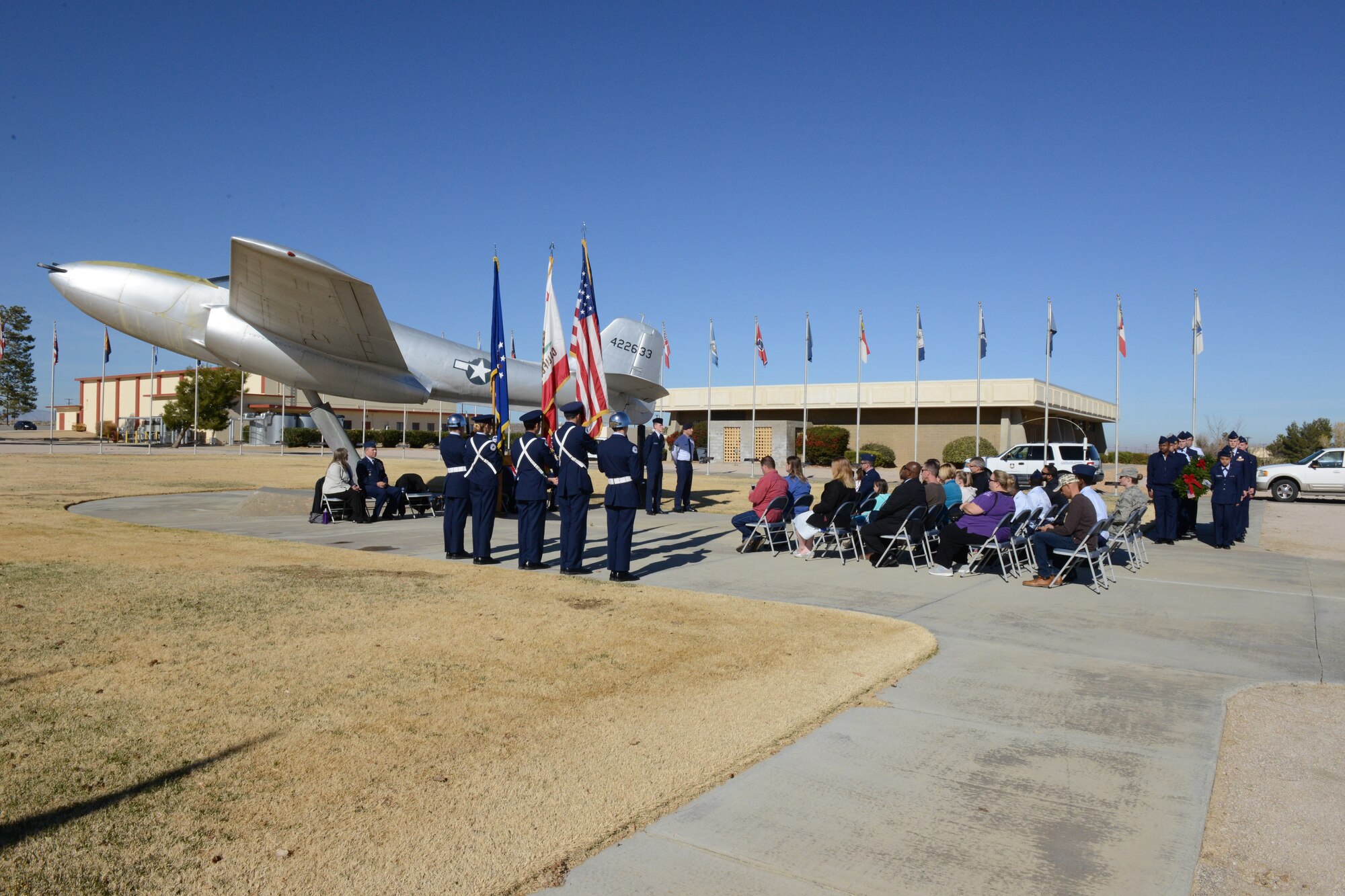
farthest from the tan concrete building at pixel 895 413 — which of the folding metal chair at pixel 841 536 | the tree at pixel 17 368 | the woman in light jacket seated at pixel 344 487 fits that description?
the tree at pixel 17 368

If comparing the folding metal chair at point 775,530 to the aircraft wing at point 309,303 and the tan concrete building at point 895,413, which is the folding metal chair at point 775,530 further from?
the tan concrete building at point 895,413

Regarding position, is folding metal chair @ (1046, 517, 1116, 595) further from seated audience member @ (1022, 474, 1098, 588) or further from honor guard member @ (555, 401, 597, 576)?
honor guard member @ (555, 401, 597, 576)

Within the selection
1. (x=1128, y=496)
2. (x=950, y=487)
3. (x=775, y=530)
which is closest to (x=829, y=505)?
(x=775, y=530)

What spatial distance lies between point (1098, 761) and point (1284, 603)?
18.5ft

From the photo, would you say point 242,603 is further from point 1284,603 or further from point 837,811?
point 1284,603

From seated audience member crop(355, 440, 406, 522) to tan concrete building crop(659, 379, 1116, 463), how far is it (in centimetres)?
2209

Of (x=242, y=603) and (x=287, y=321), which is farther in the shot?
(x=287, y=321)

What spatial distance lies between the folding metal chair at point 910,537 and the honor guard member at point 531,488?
12.7 feet

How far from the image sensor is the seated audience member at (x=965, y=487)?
10.3 meters

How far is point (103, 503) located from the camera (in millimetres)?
15789

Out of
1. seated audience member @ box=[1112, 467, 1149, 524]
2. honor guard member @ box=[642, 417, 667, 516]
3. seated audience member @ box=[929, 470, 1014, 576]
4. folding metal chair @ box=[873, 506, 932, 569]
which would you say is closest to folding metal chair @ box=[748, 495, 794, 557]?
folding metal chair @ box=[873, 506, 932, 569]

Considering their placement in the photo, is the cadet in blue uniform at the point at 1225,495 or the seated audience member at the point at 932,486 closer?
the seated audience member at the point at 932,486

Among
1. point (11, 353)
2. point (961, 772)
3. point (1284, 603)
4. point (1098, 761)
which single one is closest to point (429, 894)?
point (961, 772)

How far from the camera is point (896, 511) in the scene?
952cm
